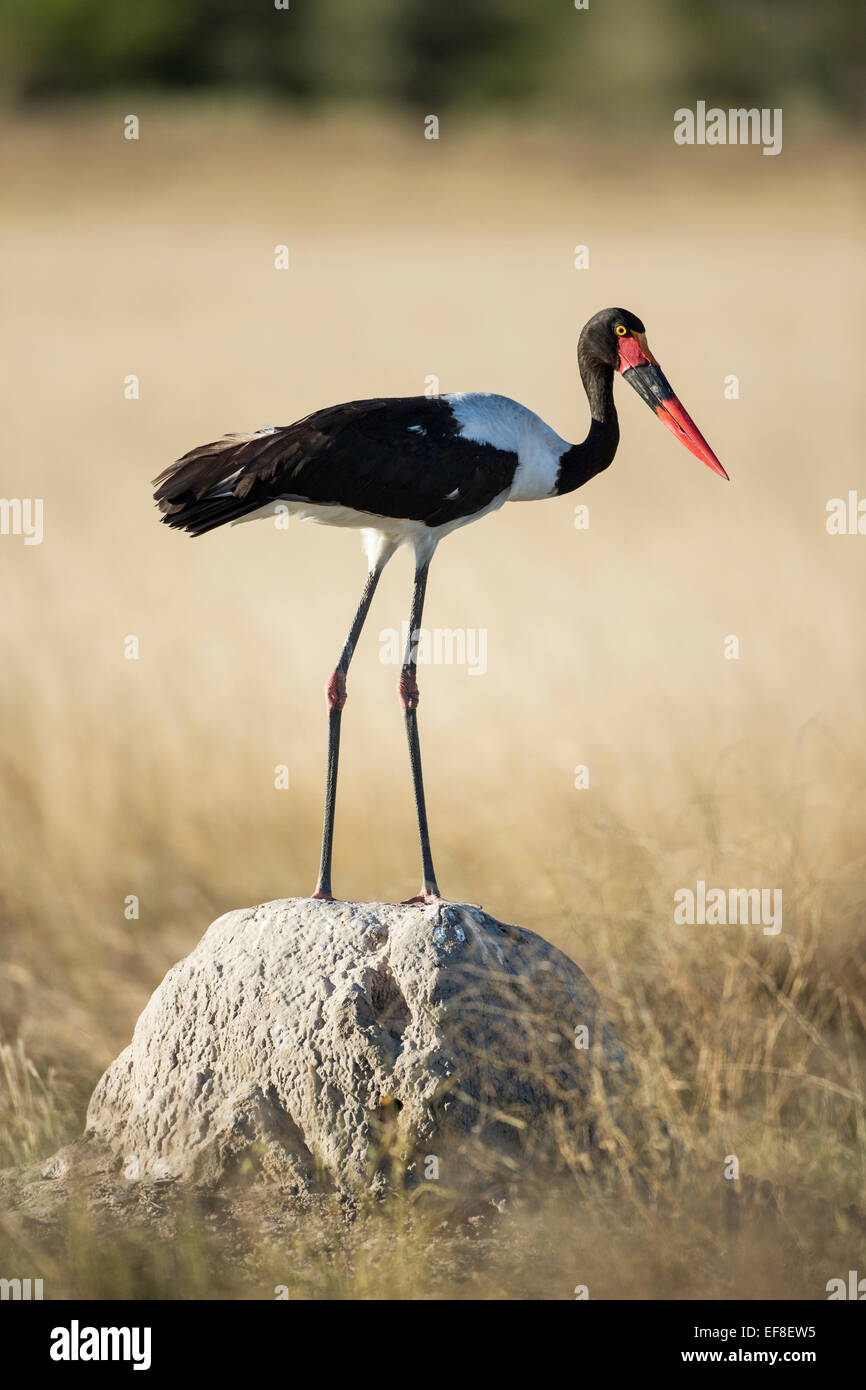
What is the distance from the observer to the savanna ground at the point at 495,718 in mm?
5469

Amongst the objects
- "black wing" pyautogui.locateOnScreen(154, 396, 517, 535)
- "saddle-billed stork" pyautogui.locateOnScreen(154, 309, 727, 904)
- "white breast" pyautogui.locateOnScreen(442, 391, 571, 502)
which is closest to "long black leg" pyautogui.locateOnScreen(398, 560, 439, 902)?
"saddle-billed stork" pyautogui.locateOnScreen(154, 309, 727, 904)

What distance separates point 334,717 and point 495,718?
5.65 m

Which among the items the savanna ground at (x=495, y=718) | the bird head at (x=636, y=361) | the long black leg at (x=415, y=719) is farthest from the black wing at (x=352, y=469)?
the savanna ground at (x=495, y=718)

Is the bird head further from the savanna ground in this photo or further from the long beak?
the savanna ground

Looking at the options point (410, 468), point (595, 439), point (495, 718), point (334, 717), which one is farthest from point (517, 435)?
point (495, 718)

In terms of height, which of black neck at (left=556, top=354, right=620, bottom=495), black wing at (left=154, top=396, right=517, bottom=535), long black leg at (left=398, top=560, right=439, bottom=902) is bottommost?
long black leg at (left=398, top=560, right=439, bottom=902)

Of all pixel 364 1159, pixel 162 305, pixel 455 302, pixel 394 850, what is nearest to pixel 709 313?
pixel 455 302

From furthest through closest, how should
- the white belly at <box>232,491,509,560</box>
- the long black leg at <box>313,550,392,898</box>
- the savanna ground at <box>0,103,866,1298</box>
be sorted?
the long black leg at <box>313,550,392,898</box> < the white belly at <box>232,491,509,560</box> < the savanna ground at <box>0,103,866,1298</box>

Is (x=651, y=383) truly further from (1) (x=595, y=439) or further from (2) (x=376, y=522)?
(2) (x=376, y=522)

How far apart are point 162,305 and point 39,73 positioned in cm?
1489

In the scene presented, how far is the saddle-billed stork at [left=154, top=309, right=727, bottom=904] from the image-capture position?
554 cm

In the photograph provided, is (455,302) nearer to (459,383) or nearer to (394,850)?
(459,383)

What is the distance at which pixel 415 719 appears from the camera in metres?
5.99

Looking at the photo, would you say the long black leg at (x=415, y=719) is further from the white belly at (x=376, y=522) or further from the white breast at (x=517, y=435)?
the white breast at (x=517, y=435)
